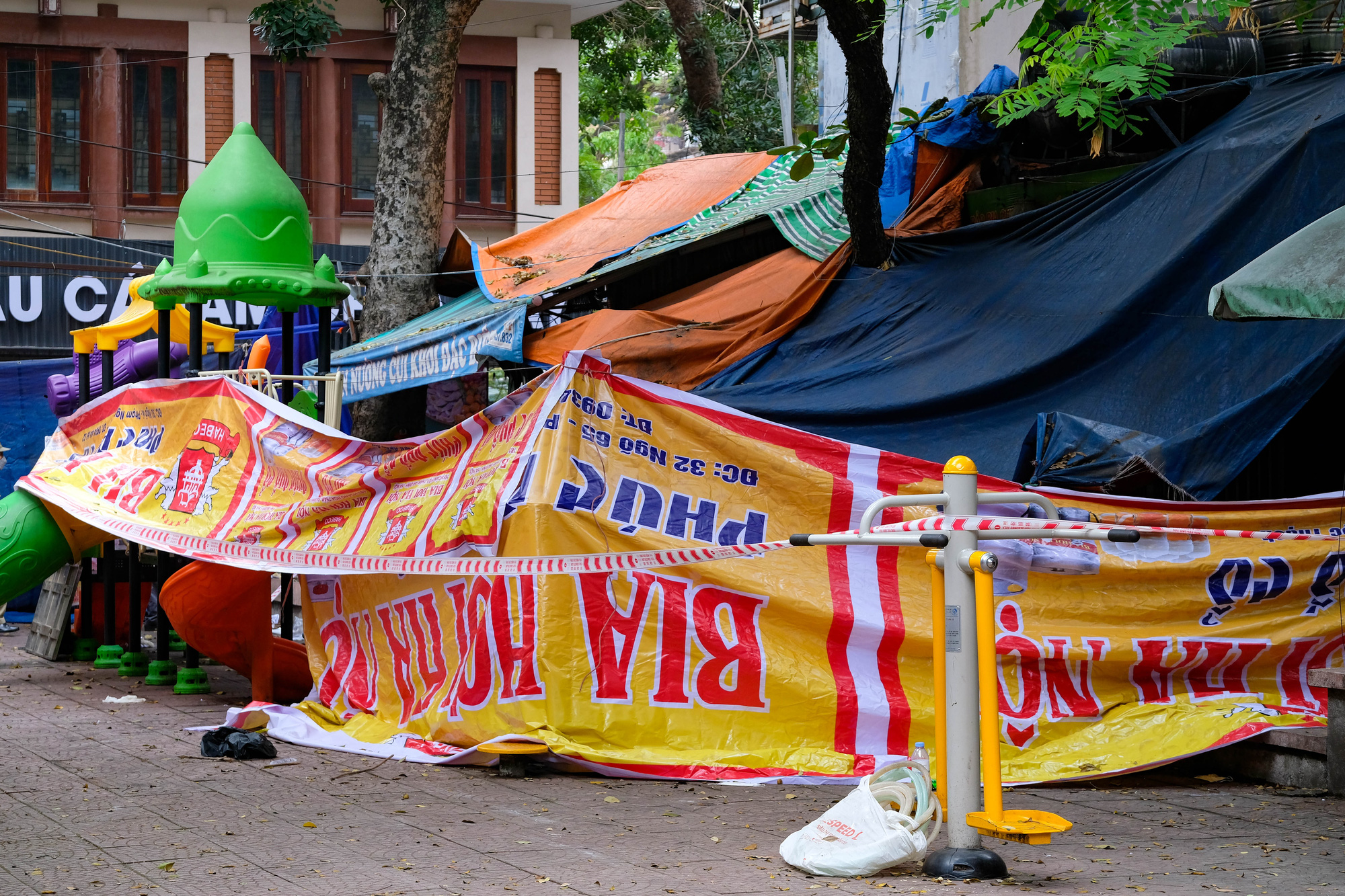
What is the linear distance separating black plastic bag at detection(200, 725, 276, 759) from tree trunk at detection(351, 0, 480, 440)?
6.59m

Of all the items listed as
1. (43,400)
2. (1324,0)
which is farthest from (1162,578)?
(43,400)

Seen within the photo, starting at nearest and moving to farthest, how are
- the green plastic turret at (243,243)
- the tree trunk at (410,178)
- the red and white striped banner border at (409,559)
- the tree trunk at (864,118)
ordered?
the red and white striped banner border at (409,559), the tree trunk at (864,118), the green plastic turret at (243,243), the tree trunk at (410,178)

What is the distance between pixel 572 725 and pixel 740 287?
5.29 m

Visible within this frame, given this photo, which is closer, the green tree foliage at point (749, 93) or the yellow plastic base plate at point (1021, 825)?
the yellow plastic base plate at point (1021, 825)

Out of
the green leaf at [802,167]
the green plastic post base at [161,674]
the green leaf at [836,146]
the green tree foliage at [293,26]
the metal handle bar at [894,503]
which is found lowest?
the green plastic post base at [161,674]

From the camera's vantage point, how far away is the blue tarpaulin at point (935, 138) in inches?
411

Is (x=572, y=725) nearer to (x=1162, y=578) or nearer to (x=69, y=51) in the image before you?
(x=1162, y=578)

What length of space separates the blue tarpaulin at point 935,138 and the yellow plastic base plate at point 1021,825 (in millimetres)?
6257

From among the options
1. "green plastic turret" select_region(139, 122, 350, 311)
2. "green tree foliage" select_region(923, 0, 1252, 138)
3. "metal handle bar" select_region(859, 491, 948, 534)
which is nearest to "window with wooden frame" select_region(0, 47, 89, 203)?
"green plastic turret" select_region(139, 122, 350, 311)

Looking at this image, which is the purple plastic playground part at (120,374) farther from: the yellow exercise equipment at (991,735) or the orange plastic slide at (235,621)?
the yellow exercise equipment at (991,735)

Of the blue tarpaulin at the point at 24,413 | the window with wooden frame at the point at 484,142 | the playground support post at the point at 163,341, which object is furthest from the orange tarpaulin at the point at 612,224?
the window with wooden frame at the point at 484,142

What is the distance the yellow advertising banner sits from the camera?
7.14 metres

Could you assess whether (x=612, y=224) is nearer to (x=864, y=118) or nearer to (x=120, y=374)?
(x=864, y=118)

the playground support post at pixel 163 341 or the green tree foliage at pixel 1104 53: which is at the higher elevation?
the green tree foliage at pixel 1104 53
